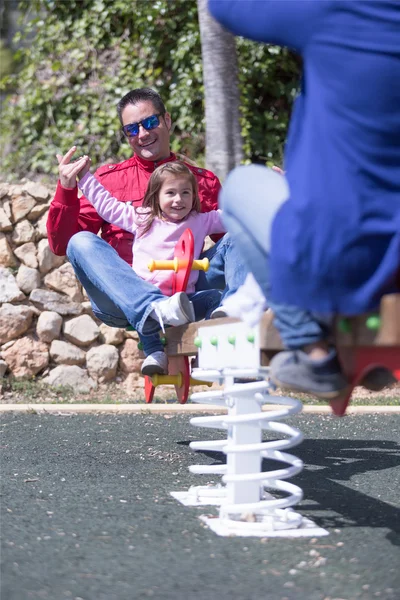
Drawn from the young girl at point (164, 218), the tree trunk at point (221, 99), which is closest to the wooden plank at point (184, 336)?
the young girl at point (164, 218)

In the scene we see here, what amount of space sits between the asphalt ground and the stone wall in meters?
2.33

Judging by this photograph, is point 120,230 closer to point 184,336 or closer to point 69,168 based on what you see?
point 69,168

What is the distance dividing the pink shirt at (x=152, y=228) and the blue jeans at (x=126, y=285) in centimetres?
13

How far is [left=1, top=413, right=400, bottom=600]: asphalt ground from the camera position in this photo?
224cm

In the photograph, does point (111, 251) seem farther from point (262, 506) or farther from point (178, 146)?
point (178, 146)

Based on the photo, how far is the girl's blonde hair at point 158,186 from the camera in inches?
163

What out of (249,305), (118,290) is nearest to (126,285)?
(118,290)

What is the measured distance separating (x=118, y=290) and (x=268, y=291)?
1708 mm

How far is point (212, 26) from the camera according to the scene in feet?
25.7

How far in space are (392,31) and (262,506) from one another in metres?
1.59

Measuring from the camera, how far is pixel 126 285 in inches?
150

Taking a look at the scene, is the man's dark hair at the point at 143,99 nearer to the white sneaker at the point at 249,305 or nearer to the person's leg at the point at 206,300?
the person's leg at the point at 206,300

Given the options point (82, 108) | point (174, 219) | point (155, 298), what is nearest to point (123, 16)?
point (82, 108)

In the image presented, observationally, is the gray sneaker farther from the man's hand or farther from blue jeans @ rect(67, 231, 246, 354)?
the man's hand
